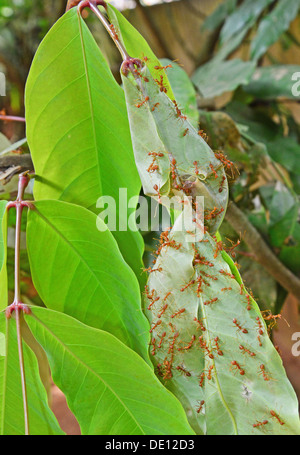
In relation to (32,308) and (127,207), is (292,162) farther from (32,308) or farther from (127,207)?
(32,308)

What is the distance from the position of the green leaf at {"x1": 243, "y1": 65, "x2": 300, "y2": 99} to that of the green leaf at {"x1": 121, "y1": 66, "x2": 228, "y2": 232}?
2.59ft

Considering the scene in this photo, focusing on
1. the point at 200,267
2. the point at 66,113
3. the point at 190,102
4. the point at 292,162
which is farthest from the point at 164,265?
the point at 292,162

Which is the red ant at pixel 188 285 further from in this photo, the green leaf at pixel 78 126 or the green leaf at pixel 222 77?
the green leaf at pixel 222 77

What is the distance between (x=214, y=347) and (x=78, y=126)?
21cm

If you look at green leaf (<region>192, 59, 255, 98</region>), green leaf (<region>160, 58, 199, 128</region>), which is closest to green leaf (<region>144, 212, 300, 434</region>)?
green leaf (<region>160, 58, 199, 128</region>)

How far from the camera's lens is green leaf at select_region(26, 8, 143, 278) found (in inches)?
14.7

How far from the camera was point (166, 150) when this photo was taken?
0.32 m

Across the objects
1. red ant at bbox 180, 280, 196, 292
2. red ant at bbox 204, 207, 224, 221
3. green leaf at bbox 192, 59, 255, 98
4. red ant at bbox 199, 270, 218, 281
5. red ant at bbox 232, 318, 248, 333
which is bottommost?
red ant at bbox 232, 318, 248, 333

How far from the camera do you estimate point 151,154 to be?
0.33 m

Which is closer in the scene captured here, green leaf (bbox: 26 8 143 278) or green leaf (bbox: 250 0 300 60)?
green leaf (bbox: 26 8 143 278)

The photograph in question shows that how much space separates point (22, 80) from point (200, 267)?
3.15 feet

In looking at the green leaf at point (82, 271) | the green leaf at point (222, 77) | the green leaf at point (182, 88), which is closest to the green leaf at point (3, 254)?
the green leaf at point (82, 271)

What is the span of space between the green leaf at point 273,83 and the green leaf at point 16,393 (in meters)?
0.90

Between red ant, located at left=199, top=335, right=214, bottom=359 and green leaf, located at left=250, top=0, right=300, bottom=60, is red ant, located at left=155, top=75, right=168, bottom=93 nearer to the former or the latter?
red ant, located at left=199, top=335, right=214, bottom=359
